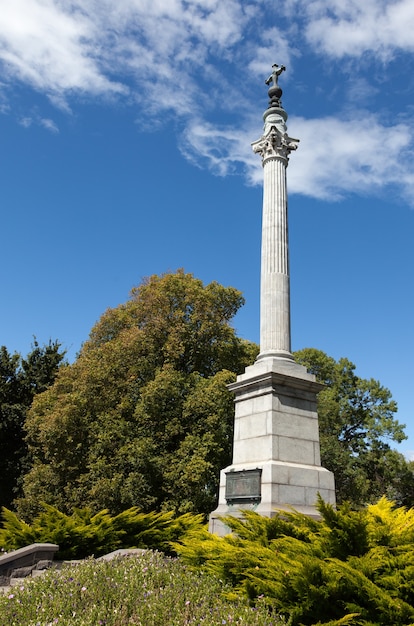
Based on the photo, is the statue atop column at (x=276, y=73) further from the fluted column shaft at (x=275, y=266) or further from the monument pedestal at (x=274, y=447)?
the monument pedestal at (x=274, y=447)

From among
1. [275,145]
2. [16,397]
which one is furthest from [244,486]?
[16,397]

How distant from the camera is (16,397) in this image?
1314 inches

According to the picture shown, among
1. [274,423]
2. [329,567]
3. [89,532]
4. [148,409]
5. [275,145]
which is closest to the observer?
[329,567]

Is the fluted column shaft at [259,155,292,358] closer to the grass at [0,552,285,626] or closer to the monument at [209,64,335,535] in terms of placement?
the monument at [209,64,335,535]

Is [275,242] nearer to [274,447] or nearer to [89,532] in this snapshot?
[274,447]


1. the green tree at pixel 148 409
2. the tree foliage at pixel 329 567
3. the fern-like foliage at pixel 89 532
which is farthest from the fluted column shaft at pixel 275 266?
the green tree at pixel 148 409

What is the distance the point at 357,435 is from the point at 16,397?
978 inches

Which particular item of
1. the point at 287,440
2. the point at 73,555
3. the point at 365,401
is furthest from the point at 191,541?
the point at 365,401

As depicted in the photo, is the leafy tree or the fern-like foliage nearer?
the fern-like foliage

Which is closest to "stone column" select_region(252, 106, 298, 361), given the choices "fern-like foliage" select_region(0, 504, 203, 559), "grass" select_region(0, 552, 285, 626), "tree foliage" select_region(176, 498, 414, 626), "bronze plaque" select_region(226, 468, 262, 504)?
Result: "bronze plaque" select_region(226, 468, 262, 504)

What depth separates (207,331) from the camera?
27016 millimetres

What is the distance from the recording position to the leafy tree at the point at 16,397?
1242 inches

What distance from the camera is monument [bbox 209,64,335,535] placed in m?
12.1

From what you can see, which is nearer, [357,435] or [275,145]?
[275,145]
